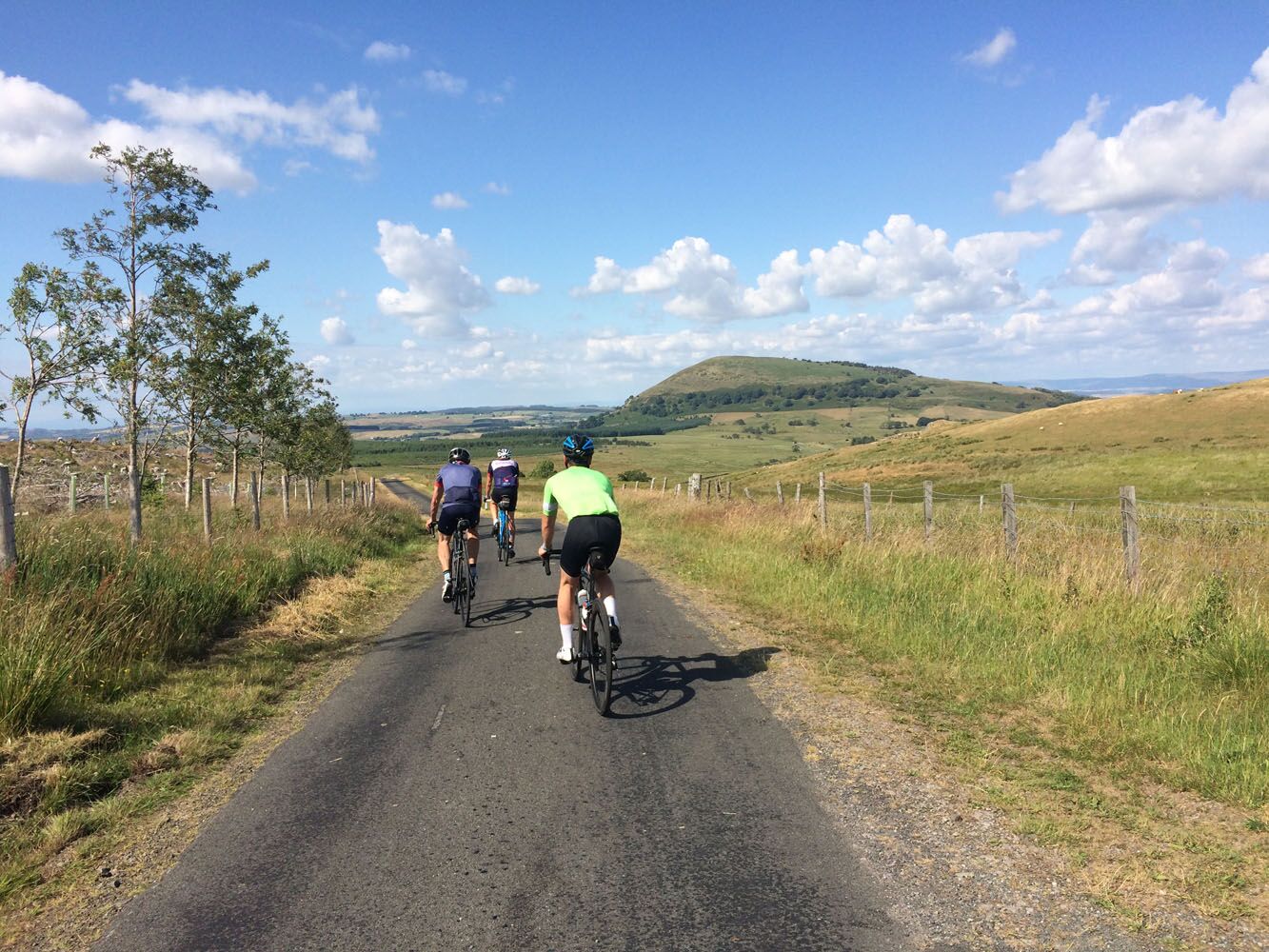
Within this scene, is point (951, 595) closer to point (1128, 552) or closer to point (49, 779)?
point (1128, 552)

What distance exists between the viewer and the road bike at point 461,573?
418 inches

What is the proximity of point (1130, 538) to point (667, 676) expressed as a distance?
262 inches

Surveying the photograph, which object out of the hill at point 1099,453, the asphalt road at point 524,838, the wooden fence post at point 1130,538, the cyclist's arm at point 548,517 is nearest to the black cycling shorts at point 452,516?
the cyclist's arm at point 548,517

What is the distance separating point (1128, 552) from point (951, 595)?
7.41 ft

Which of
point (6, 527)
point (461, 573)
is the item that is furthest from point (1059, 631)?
point (6, 527)

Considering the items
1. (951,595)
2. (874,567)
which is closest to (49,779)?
(951,595)

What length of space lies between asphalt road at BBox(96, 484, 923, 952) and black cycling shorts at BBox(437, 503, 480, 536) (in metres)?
3.96

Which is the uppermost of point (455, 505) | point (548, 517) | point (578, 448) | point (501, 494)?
point (578, 448)

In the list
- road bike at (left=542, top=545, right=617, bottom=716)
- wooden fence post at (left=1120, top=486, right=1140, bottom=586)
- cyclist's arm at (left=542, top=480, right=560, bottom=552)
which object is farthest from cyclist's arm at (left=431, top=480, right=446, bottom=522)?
wooden fence post at (left=1120, top=486, right=1140, bottom=586)

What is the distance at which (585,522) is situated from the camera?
6.84 meters

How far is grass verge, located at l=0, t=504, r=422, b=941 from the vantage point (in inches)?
178

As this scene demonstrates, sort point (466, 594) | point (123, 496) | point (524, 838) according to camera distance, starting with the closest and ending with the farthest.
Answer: point (524, 838) < point (466, 594) < point (123, 496)

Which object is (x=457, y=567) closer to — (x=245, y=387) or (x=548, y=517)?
(x=548, y=517)

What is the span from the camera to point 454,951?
3.27 meters
